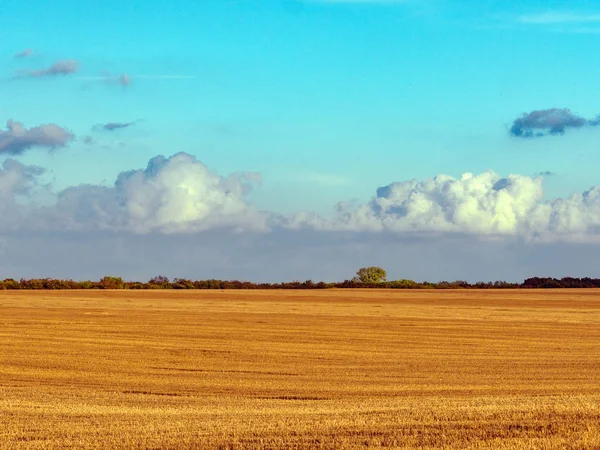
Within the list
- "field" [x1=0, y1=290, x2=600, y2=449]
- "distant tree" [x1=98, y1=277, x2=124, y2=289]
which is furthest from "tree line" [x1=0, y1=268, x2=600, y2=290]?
"field" [x1=0, y1=290, x2=600, y2=449]

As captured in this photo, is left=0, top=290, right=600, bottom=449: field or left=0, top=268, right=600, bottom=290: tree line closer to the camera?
left=0, top=290, right=600, bottom=449: field

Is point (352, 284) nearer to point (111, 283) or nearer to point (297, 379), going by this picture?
point (111, 283)

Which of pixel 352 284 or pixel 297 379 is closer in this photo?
pixel 297 379

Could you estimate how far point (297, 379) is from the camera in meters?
22.1

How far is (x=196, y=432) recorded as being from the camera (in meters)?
12.6

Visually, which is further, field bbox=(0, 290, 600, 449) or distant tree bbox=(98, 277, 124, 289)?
distant tree bbox=(98, 277, 124, 289)

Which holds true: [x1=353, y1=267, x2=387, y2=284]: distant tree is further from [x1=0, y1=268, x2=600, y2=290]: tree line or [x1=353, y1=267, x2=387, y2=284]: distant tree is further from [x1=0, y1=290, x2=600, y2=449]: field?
[x1=0, y1=290, x2=600, y2=449]: field

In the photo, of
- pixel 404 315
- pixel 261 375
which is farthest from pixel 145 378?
pixel 404 315

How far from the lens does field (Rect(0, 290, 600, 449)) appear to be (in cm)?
1237

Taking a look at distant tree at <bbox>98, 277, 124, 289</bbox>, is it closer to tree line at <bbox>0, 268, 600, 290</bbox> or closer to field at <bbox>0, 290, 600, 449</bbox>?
tree line at <bbox>0, 268, 600, 290</bbox>

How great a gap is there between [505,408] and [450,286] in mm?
80623

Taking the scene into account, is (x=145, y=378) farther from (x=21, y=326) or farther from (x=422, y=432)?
(x=21, y=326)

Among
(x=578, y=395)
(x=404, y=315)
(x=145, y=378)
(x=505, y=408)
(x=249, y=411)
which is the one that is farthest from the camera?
(x=404, y=315)

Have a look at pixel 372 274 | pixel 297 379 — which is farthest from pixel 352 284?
pixel 297 379
